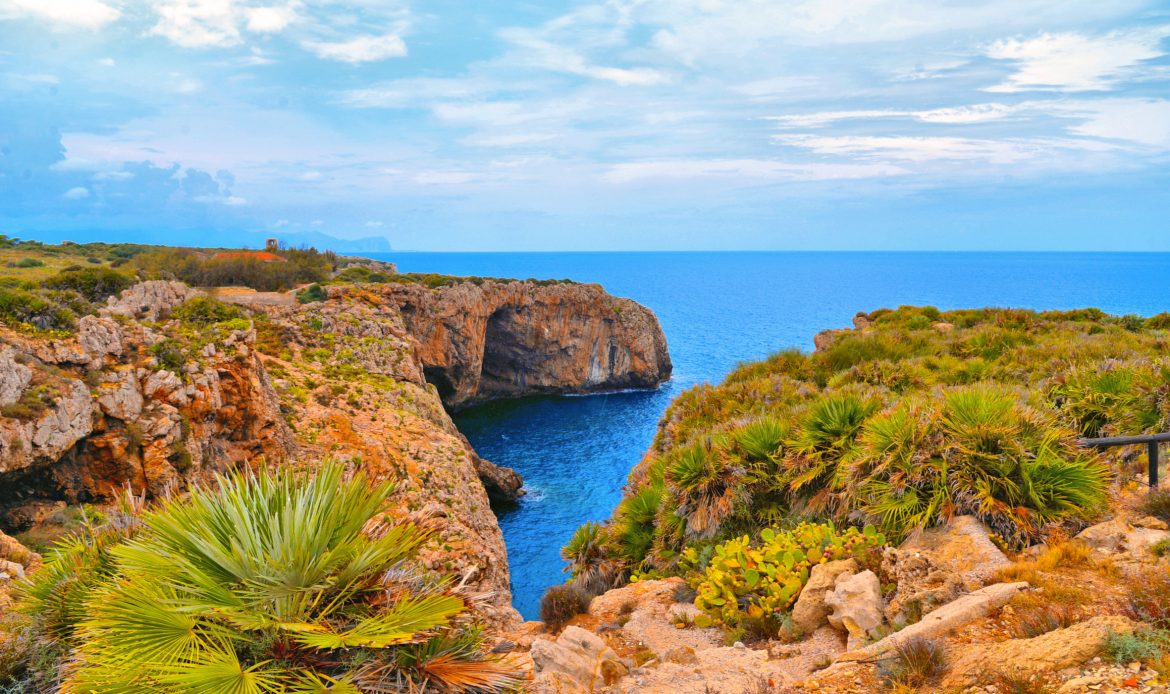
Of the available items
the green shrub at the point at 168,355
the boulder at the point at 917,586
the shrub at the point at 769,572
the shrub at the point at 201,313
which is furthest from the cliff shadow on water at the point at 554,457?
the boulder at the point at 917,586

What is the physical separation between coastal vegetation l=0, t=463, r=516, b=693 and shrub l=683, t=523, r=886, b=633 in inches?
123

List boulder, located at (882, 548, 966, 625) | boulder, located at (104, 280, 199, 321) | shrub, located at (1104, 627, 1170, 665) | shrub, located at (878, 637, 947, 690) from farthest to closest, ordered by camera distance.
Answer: boulder, located at (104, 280, 199, 321), boulder, located at (882, 548, 966, 625), shrub, located at (878, 637, 947, 690), shrub, located at (1104, 627, 1170, 665)

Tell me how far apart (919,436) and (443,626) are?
621cm

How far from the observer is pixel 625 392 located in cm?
7588

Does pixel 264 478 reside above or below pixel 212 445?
above

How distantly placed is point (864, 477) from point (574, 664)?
4.80 meters

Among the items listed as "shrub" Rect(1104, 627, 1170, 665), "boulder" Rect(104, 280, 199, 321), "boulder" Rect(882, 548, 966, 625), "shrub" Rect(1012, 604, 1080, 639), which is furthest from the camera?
"boulder" Rect(104, 280, 199, 321)

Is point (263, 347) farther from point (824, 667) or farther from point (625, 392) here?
point (625, 392)

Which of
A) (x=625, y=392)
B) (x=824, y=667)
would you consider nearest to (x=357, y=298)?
(x=625, y=392)

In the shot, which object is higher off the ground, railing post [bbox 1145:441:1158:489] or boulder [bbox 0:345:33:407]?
boulder [bbox 0:345:33:407]

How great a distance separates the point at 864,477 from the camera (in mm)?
8172

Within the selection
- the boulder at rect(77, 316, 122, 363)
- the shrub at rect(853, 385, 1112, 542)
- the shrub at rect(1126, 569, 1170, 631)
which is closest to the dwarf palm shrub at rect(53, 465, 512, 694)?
the shrub at rect(1126, 569, 1170, 631)

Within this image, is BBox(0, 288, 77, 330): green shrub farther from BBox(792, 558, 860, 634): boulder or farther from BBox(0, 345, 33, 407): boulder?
BBox(792, 558, 860, 634): boulder

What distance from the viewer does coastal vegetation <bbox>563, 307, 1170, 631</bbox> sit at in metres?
7.20
